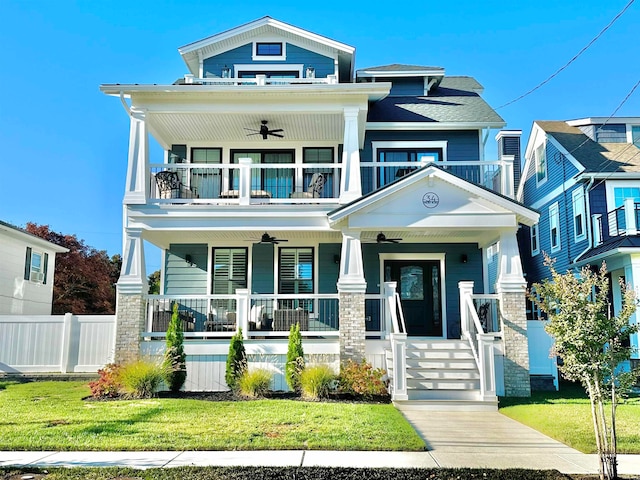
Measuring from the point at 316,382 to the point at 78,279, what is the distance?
71.9 feet

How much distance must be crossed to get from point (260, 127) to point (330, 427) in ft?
29.4

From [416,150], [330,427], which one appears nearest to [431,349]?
[330,427]

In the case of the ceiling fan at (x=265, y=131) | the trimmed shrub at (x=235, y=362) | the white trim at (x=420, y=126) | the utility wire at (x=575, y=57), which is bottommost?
the trimmed shrub at (x=235, y=362)

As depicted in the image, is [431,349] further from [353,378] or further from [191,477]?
[191,477]

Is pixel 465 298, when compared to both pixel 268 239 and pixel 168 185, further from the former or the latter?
pixel 168 185

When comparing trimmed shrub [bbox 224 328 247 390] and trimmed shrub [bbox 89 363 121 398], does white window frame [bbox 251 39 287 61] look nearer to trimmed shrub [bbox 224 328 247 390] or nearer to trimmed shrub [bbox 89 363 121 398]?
trimmed shrub [bbox 224 328 247 390]

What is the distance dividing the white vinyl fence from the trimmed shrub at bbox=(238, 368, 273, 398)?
192 inches

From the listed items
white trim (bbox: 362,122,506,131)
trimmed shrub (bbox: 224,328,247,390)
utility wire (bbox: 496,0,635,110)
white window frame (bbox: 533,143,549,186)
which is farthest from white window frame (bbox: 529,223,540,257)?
trimmed shrub (bbox: 224,328,247,390)

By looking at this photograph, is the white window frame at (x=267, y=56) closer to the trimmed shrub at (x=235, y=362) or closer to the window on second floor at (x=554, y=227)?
the trimmed shrub at (x=235, y=362)

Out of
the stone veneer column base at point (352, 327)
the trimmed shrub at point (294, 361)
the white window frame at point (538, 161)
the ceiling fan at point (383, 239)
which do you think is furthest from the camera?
the white window frame at point (538, 161)

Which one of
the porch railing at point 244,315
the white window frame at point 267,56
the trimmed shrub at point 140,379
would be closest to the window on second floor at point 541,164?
the white window frame at point 267,56

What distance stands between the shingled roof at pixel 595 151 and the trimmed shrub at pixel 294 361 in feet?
39.7

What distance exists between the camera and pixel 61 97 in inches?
1120

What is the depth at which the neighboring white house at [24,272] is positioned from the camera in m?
19.2
